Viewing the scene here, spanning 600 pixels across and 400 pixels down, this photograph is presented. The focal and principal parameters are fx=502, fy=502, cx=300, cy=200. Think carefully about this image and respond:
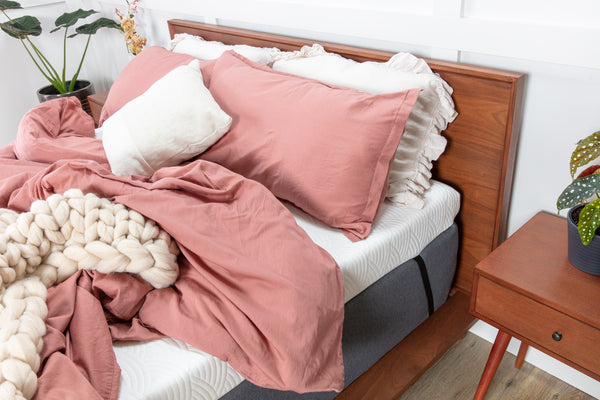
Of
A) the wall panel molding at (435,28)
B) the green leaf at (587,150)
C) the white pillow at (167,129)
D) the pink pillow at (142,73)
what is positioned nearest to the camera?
the green leaf at (587,150)

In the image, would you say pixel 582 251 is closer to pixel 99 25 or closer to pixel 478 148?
pixel 478 148

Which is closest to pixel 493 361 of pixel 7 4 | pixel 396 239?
pixel 396 239

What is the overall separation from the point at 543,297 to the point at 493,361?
356 millimetres

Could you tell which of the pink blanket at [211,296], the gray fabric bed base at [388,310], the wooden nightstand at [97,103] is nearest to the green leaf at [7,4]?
the wooden nightstand at [97,103]

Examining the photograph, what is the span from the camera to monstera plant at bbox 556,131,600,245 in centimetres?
103

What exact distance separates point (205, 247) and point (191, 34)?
4.90 ft

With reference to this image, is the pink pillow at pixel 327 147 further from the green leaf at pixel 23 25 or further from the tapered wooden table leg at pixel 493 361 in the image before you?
the green leaf at pixel 23 25

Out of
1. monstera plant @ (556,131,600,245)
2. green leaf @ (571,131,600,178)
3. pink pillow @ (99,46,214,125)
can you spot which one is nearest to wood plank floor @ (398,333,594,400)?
monstera plant @ (556,131,600,245)

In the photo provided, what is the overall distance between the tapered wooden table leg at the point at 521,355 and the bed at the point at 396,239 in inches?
6.8

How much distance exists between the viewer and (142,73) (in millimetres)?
1970

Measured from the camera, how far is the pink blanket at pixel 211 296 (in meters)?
0.98

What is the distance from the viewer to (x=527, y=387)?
1541 mm

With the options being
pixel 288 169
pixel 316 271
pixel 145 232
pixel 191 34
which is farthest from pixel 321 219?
pixel 191 34

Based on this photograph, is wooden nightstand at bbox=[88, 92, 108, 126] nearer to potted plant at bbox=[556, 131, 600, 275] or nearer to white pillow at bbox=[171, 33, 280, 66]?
white pillow at bbox=[171, 33, 280, 66]
